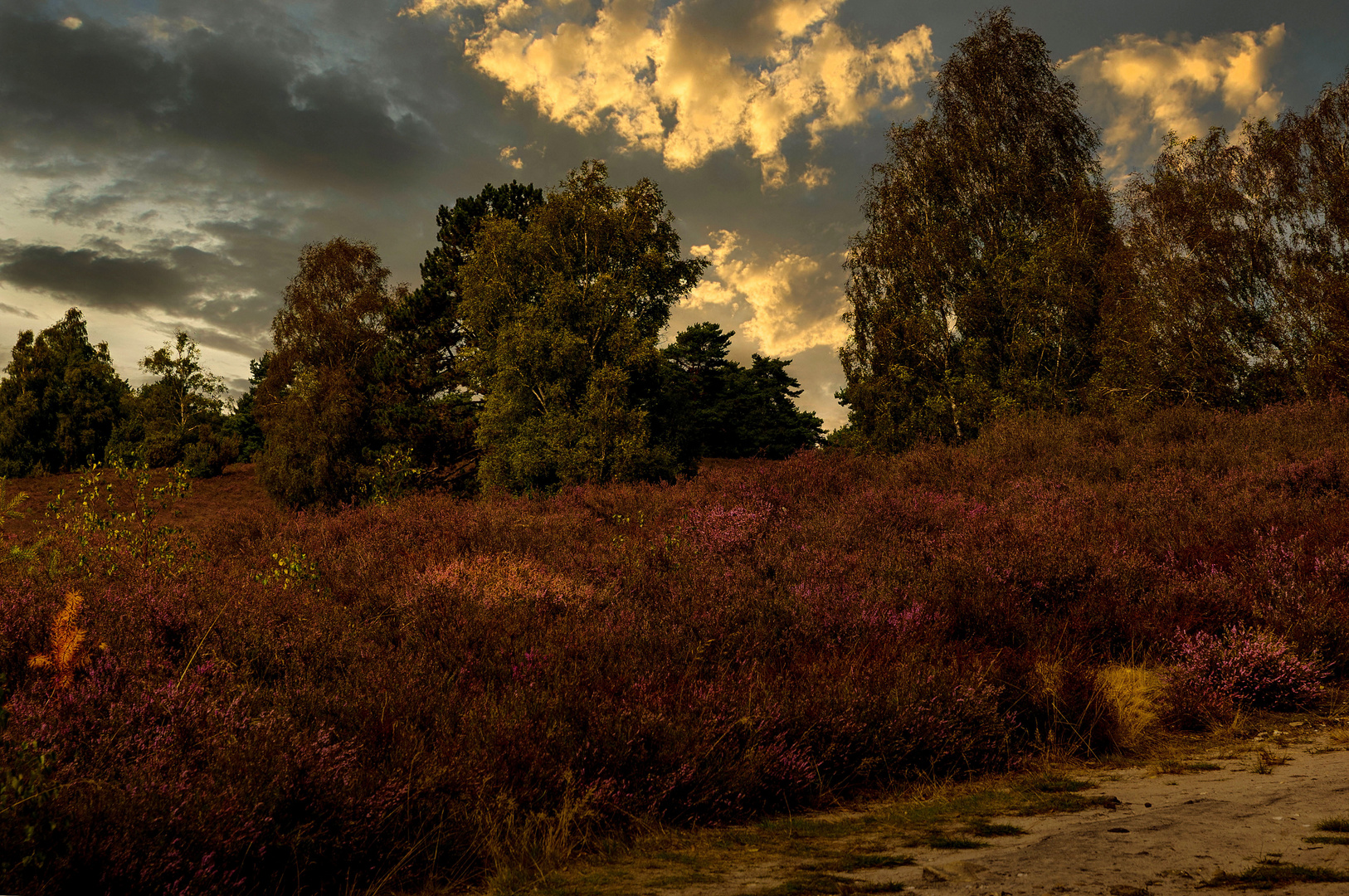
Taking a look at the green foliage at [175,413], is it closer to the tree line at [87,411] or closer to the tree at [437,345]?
the tree line at [87,411]

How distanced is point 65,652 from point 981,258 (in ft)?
95.9

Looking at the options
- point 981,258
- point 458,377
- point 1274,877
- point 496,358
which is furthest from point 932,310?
point 1274,877

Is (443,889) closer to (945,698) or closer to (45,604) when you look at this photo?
(945,698)

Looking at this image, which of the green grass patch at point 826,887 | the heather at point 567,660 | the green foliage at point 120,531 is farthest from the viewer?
the green foliage at point 120,531

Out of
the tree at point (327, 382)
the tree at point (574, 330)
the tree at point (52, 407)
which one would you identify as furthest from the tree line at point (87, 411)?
the tree at point (574, 330)

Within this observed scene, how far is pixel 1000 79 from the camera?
96.0ft

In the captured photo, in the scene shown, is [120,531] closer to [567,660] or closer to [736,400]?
[567,660]

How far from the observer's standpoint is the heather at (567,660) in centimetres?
306

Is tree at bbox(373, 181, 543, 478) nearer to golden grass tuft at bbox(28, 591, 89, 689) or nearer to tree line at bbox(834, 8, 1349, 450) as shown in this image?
tree line at bbox(834, 8, 1349, 450)

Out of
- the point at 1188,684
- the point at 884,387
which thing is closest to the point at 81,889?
the point at 1188,684

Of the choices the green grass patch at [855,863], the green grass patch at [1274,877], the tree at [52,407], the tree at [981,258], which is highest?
the tree at [981,258]

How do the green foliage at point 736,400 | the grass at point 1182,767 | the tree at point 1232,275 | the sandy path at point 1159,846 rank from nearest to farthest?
the sandy path at point 1159,846
the grass at point 1182,767
the tree at point 1232,275
the green foliage at point 736,400

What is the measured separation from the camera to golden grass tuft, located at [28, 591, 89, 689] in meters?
4.32

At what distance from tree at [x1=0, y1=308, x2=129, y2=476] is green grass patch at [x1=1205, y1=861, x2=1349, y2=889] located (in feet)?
170
